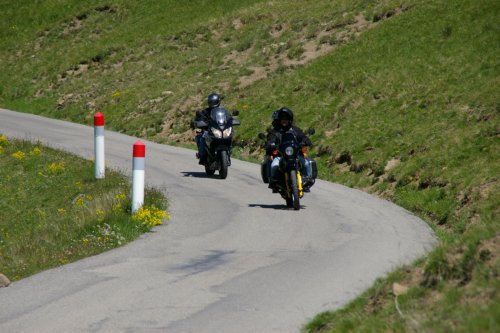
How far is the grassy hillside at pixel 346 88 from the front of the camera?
7309mm

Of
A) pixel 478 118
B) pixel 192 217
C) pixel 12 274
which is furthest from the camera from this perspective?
pixel 478 118

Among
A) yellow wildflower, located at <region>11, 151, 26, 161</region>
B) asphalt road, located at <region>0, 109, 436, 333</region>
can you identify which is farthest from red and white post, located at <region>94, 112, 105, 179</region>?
yellow wildflower, located at <region>11, 151, 26, 161</region>

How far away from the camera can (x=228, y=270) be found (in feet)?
32.6

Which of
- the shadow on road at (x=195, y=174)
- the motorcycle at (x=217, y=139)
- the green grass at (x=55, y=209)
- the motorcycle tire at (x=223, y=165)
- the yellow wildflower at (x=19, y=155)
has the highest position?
the motorcycle at (x=217, y=139)

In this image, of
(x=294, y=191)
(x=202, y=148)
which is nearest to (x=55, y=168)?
(x=202, y=148)

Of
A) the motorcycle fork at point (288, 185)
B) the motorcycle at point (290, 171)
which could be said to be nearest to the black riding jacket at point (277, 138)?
the motorcycle at point (290, 171)

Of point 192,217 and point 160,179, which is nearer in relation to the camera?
point 192,217

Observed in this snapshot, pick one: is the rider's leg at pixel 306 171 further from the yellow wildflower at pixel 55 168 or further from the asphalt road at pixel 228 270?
the yellow wildflower at pixel 55 168

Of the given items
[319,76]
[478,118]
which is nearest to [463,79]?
[478,118]

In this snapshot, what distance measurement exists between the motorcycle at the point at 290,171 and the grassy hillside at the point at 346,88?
246 cm

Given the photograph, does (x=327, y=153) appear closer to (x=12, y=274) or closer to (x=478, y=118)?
(x=478, y=118)

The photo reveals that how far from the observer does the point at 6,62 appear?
160 feet

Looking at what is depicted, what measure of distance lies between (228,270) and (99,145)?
27.5ft

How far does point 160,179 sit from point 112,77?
22.8 m
